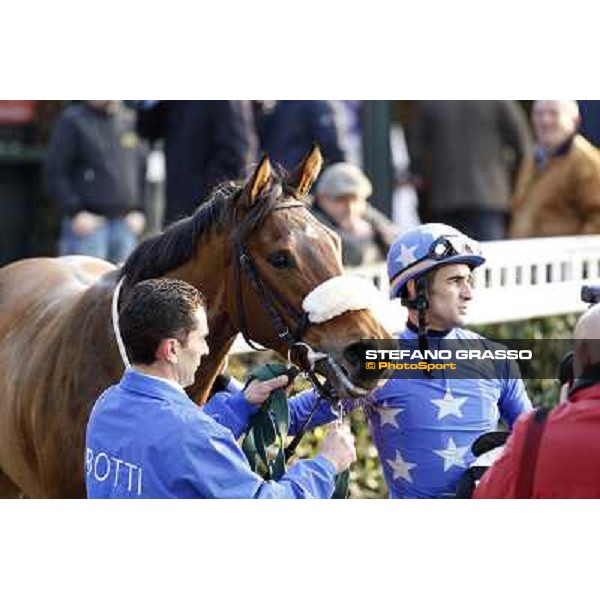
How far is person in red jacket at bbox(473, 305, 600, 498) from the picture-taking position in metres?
3.92

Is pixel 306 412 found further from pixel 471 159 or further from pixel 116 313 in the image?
pixel 471 159

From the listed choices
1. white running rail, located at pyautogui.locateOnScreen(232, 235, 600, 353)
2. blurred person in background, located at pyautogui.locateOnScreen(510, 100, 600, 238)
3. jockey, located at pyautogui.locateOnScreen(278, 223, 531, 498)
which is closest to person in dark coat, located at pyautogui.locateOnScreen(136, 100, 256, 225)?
blurred person in background, located at pyautogui.locateOnScreen(510, 100, 600, 238)

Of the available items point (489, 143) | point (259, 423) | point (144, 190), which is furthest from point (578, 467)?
point (144, 190)

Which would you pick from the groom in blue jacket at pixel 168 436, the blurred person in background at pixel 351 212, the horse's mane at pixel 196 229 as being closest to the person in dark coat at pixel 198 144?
the blurred person in background at pixel 351 212

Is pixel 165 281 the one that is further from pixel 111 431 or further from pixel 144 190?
pixel 144 190

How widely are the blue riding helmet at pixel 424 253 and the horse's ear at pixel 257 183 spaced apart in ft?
1.37

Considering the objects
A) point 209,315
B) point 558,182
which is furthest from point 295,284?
point 558,182

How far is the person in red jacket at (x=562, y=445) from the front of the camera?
392 centimetres

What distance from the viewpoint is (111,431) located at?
13.4ft

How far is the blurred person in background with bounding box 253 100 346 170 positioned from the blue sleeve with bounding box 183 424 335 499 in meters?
2.70

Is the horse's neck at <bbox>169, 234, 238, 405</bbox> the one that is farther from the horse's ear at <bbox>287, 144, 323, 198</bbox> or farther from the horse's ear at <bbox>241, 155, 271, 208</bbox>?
the horse's ear at <bbox>287, 144, 323, 198</bbox>

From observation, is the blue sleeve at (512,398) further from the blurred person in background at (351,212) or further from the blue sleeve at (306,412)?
the blurred person in background at (351,212)

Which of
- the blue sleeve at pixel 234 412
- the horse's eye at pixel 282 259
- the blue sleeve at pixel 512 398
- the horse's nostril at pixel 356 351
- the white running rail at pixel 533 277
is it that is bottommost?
the blue sleeve at pixel 234 412

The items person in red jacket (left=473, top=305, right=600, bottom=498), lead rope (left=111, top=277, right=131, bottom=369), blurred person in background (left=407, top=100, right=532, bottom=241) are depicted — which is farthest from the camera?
blurred person in background (left=407, top=100, right=532, bottom=241)
